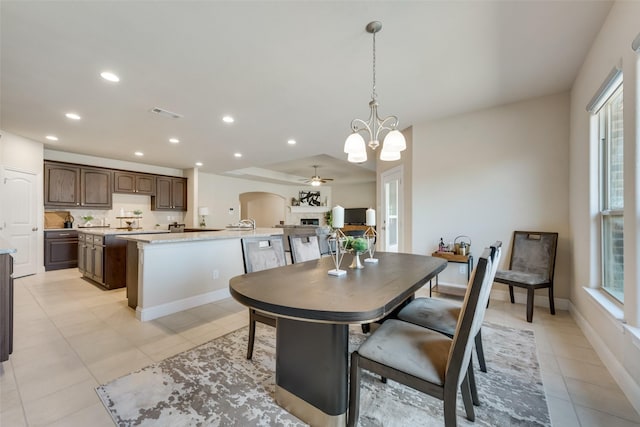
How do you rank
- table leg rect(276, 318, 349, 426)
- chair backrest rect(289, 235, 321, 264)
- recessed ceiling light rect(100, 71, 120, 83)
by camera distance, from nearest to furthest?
table leg rect(276, 318, 349, 426) → chair backrest rect(289, 235, 321, 264) → recessed ceiling light rect(100, 71, 120, 83)

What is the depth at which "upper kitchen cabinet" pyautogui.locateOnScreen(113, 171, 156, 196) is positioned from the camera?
623 cm

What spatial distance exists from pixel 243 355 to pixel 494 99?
12.9 feet

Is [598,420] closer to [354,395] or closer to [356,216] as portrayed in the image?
[354,395]

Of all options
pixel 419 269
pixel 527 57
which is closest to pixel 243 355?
pixel 419 269

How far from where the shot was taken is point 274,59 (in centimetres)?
237

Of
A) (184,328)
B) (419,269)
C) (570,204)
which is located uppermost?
(570,204)

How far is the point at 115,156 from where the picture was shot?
19.6ft

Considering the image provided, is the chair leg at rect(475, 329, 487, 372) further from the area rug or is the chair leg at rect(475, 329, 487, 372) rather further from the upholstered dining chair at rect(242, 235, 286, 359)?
the upholstered dining chair at rect(242, 235, 286, 359)

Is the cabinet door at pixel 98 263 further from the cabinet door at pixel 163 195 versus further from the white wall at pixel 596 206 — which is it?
the white wall at pixel 596 206

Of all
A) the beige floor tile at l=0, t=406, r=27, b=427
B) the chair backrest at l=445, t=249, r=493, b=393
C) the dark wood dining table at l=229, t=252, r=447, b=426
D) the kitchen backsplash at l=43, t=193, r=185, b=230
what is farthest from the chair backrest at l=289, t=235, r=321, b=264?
the kitchen backsplash at l=43, t=193, r=185, b=230

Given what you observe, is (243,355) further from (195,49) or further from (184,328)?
(195,49)

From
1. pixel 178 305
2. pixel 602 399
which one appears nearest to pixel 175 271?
pixel 178 305

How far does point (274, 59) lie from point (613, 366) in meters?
3.53

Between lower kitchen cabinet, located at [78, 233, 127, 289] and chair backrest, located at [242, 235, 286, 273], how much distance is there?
3.22m
